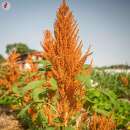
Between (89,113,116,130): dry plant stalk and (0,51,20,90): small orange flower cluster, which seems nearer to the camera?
(89,113,116,130): dry plant stalk

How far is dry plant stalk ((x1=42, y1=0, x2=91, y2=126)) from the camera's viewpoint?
3.20m

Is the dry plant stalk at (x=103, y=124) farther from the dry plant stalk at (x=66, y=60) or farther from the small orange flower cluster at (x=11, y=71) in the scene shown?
the small orange flower cluster at (x=11, y=71)

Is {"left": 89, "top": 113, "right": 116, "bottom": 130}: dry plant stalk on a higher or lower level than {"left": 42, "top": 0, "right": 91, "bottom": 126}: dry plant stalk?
lower

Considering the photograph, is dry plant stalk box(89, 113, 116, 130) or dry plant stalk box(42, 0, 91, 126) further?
dry plant stalk box(89, 113, 116, 130)

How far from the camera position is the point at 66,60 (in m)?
3.21

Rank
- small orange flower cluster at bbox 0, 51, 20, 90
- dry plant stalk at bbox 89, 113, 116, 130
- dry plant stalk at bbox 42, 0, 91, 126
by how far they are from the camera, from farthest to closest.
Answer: small orange flower cluster at bbox 0, 51, 20, 90 → dry plant stalk at bbox 89, 113, 116, 130 → dry plant stalk at bbox 42, 0, 91, 126

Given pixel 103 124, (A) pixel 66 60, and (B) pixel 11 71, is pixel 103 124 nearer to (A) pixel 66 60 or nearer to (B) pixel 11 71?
(A) pixel 66 60

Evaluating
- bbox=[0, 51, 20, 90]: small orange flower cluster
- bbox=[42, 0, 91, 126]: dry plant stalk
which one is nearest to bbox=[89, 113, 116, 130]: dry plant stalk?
bbox=[42, 0, 91, 126]: dry plant stalk

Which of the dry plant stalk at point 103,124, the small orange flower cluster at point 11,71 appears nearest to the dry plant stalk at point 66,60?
the dry plant stalk at point 103,124

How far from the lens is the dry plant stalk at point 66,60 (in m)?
3.20

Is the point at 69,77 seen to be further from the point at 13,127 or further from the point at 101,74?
the point at 101,74

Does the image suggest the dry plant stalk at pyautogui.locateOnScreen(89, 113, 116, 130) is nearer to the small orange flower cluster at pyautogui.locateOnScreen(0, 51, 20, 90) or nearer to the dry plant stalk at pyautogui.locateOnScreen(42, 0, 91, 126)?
the dry plant stalk at pyautogui.locateOnScreen(42, 0, 91, 126)

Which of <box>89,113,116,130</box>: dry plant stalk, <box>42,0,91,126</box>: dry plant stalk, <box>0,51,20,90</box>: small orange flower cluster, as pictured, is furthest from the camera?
<box>0,51,20,90</box>: small orange flower cluster

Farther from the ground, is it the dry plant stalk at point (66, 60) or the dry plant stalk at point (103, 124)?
the dry plant stalk at point (66, 60)
